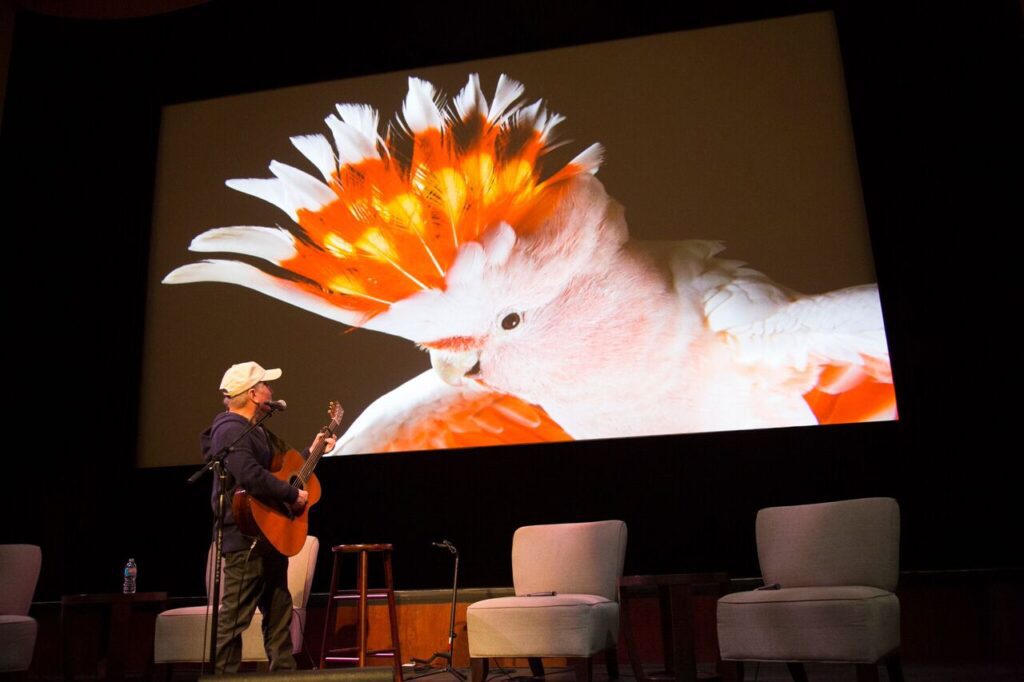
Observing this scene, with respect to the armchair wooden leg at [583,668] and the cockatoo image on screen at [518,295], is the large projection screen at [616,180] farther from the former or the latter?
the armchair wooden leg at [583,668]

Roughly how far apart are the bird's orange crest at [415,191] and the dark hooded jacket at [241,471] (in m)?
1.89

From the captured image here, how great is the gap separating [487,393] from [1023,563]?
265 centimetres

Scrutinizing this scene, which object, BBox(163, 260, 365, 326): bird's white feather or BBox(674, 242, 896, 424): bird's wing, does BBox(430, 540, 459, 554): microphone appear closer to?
BBox(163, 260, 365, 326): bird's white feather

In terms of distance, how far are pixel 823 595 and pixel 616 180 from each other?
8.86ft

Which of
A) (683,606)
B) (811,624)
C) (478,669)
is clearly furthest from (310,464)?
(811,624)

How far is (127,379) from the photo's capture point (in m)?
5.08

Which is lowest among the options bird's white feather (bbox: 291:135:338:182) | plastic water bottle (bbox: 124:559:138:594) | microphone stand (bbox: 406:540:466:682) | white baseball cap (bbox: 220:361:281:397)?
microphone stand (bbox: 406:540:466:682)

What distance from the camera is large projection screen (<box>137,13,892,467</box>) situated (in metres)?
4.53

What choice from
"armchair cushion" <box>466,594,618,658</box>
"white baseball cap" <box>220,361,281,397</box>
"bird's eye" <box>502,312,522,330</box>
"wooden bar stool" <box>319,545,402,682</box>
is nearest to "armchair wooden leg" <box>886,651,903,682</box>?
"armchair cushion" <box>466,594,618,658</box>

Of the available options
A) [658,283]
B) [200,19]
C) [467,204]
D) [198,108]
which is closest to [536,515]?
[658,283]

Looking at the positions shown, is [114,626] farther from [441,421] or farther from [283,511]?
[441,421]

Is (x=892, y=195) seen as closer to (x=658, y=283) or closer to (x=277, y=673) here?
(x=658, y=283)

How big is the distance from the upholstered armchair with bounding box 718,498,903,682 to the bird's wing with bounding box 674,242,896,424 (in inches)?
48.4

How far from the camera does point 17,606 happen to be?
155 inches
